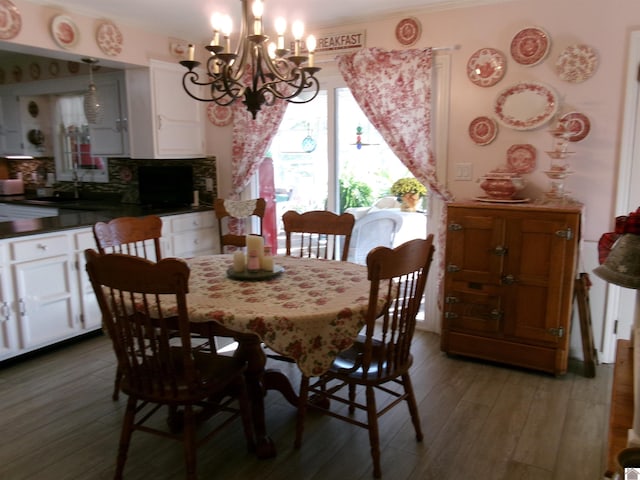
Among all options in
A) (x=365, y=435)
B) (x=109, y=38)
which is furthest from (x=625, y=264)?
(x=109, y=38)

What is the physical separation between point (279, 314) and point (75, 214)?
110 inches

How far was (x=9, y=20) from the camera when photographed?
317 centimetres

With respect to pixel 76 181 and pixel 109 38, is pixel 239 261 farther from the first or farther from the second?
pixel 76 181

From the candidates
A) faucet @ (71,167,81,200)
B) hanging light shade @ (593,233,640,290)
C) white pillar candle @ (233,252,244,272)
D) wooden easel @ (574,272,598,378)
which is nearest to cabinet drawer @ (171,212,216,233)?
faucet @ (71,167,81,200)

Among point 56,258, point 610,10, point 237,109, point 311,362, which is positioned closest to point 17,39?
point 56,258

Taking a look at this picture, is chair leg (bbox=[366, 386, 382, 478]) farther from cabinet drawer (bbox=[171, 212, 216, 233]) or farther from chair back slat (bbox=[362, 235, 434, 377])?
cabinet drawer (bbox=[171, 212, 216, 233])

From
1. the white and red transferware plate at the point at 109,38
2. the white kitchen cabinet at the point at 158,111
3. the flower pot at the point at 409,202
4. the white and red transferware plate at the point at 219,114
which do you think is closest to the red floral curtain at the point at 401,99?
the flower pot at the point at 409,202

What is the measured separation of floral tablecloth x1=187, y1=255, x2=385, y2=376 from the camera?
1889 mm

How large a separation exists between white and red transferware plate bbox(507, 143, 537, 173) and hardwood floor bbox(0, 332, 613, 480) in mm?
1330

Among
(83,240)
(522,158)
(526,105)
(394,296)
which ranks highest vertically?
(526,105)

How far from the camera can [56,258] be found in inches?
131

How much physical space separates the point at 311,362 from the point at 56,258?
227 centimetres

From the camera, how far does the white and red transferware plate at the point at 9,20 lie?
3.14 metres

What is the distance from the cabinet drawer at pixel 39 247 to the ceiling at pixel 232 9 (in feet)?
5.25
